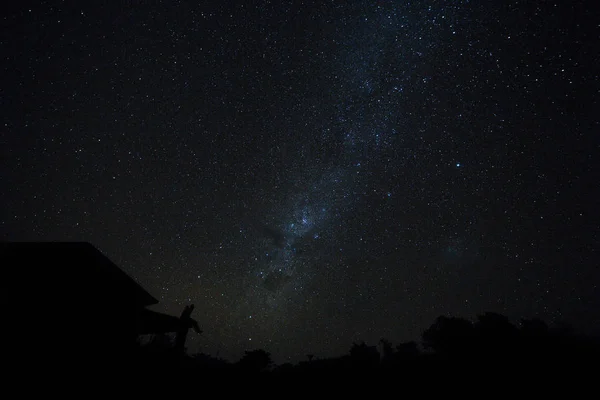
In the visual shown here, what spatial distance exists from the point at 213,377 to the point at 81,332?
551cm

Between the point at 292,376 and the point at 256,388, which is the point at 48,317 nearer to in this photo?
the point at 256,388

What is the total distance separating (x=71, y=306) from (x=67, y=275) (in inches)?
39.3

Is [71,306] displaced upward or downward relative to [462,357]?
upward

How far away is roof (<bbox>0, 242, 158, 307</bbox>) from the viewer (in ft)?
26.7

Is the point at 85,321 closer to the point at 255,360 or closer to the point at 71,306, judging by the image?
the point at 71,306

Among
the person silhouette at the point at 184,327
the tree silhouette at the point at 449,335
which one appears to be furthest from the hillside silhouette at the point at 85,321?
the tree silhouette at the point at 449,335

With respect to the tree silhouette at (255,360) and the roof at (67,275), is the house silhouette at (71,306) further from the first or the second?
the tree silhouette at (255,360)

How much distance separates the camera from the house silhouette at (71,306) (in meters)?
7.86

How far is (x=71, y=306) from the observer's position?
28.0ft

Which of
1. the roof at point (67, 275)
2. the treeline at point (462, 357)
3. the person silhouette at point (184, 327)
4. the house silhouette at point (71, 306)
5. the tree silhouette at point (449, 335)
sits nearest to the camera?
the house silhouette at point (71, 306)

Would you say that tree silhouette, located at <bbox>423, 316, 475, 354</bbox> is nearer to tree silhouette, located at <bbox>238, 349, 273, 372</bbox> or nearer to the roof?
tree silhouette, located at <bbox>238, 349, 273, 372</bbox>

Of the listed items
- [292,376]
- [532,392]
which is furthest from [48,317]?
[532,392]

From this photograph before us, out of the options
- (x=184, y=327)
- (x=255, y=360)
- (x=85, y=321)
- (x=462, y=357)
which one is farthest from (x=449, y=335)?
(x=85, y=321)

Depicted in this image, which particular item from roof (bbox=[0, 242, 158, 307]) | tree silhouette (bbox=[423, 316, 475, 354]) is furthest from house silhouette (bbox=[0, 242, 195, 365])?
tree silhouette (bbox=[423, 316, 475, 354])
